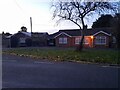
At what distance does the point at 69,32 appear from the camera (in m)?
70.5

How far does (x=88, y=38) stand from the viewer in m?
65.9

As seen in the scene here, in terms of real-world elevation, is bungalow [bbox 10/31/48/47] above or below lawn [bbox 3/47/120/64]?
above

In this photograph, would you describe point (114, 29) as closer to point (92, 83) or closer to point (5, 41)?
point (5, 41)

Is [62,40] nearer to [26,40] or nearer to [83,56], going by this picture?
[26,40]

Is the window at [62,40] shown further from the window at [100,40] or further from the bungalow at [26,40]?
the bungalow at [26,40]

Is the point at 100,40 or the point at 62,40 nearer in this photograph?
the point at 100,40

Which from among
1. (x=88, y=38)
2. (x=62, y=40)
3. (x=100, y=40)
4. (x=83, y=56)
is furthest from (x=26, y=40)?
(x=83, y=56)

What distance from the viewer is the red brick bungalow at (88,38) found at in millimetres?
62156

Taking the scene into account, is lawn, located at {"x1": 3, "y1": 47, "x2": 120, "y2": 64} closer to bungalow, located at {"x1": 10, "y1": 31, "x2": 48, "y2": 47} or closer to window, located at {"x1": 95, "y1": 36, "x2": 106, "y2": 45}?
window, located at {"x1": 95, "y1": 36, "x2": 106, "y2": 45}

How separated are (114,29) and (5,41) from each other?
36564 mm

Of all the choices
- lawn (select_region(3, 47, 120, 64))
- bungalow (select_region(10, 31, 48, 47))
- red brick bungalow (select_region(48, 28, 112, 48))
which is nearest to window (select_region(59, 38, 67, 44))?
red brick bungalow (select_region(48, 28, 112, 48))

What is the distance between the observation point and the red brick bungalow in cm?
6216

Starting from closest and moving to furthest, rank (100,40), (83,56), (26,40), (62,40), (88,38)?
(83,56) → (100,40) → (88,38) → (62,40) → (26,40)

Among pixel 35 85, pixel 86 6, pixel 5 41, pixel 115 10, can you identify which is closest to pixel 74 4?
pixel 86 6
